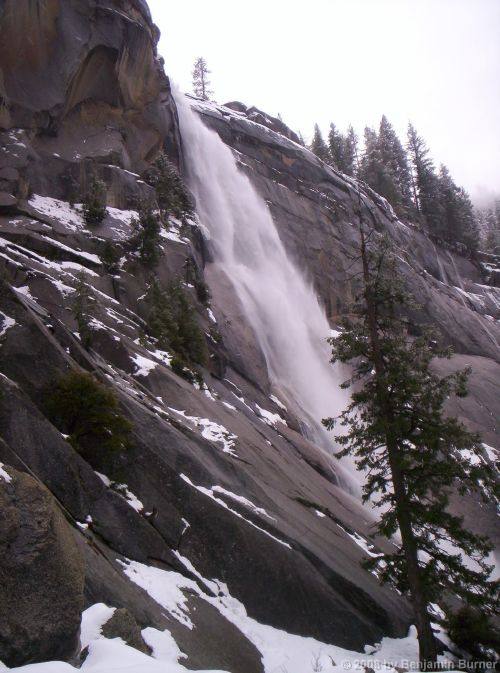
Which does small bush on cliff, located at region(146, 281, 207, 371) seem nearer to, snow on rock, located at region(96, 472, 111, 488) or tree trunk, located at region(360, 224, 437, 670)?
tree trunk, located at region(360, 224, 437, 670)

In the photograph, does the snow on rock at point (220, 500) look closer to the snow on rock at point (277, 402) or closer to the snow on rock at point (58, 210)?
the snow on rock at point (277, 402)

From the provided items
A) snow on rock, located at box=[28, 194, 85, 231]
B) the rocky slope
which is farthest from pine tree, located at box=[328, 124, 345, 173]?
snow on rock, located at box=[28, 194, 85, 231]

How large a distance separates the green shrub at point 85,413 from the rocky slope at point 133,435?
369 mm

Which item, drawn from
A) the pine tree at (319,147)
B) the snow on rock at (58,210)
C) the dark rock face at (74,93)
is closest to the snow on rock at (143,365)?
the snow on rock at (58,210)

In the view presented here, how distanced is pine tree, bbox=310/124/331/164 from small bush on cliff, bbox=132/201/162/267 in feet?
122

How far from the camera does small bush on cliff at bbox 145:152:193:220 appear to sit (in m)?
29.2

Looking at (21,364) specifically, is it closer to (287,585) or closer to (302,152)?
(287,585)

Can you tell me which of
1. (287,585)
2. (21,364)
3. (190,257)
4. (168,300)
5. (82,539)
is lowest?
(287,585)

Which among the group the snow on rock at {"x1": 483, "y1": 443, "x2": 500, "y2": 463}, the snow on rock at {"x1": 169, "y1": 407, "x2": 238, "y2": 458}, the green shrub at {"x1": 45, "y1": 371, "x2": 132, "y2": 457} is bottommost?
the snow on rock at {"x1": 169, "y1": 407, "x2": 238, "y2": 458}

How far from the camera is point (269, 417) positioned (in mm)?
22531

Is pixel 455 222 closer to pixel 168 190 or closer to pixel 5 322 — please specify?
pixel 168 190

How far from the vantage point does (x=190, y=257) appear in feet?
88.2

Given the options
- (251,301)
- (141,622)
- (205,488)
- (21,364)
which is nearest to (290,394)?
(251,301)

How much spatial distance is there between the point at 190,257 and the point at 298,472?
43.4 feet
